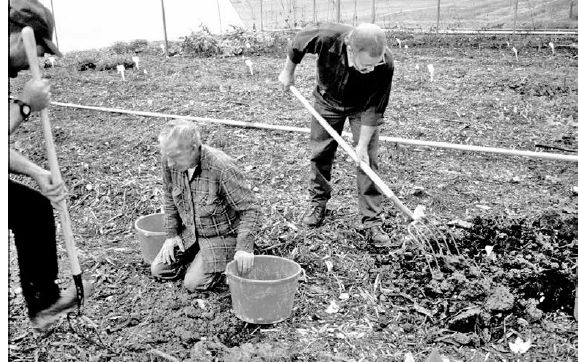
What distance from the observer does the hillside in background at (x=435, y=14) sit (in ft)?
50.7

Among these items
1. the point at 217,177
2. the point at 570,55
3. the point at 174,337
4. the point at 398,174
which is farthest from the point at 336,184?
the point at 570,55

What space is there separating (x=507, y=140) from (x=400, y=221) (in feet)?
7.58

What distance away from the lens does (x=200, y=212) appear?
3.49 m

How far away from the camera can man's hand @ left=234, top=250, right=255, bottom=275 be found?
126 inches

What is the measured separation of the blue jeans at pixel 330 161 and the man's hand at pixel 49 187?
2.20 meters

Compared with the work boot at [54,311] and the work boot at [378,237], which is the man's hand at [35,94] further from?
the work boot at [378,237]

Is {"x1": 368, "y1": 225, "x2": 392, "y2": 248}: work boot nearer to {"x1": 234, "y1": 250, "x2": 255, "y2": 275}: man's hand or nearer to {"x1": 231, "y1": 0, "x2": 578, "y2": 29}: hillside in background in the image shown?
{"x1": 234, "y1": 250, "x2": 255, "y2": 275}: man's hand

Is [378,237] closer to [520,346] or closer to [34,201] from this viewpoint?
[520,346]

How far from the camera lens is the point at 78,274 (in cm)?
261

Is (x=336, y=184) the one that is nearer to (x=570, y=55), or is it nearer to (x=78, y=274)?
(x=78, y=274)

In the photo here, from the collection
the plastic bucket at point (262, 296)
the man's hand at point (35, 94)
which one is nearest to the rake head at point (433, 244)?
the plastic bucket at point (262, 296)

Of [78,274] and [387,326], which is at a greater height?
[78,274]

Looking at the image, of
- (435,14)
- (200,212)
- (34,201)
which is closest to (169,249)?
(200,212)

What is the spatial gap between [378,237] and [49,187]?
2359 millimetres
